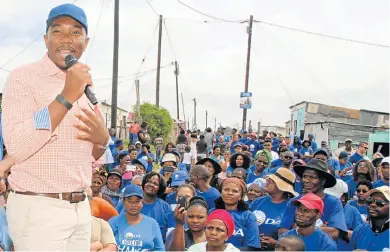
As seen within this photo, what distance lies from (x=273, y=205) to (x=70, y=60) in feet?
12.7

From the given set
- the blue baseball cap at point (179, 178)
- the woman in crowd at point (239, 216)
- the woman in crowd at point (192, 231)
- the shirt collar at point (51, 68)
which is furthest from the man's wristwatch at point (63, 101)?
the blue baseball cap at point (179, 178)

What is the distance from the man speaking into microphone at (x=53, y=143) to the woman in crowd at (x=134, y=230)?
7.79 ft

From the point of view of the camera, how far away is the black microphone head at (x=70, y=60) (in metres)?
1.91

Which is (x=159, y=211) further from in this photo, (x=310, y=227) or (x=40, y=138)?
(x=40, y=138)

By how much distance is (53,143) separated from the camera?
2000mm

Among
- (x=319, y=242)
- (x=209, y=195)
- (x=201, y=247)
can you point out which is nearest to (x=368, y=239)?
(x=319, y=242)

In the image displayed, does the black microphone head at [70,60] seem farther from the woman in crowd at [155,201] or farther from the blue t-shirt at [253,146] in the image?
the blue t-shirt at [253,146]

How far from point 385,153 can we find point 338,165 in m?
13.0

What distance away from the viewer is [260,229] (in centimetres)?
508

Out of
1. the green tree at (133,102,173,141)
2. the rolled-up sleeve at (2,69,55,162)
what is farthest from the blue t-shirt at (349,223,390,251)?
the green tree at (133,102,173,141)

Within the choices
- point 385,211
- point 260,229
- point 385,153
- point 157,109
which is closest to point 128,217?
point 260,229

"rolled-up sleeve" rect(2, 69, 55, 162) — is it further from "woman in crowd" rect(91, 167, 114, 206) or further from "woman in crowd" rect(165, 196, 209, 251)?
"woman in crowd" rect(91, 167, 114, 206)

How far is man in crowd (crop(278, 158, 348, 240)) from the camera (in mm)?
4758

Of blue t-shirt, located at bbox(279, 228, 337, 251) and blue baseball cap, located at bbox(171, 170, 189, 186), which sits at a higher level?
blue baseball cap, located at bbox(171, 170, 189, 186)
